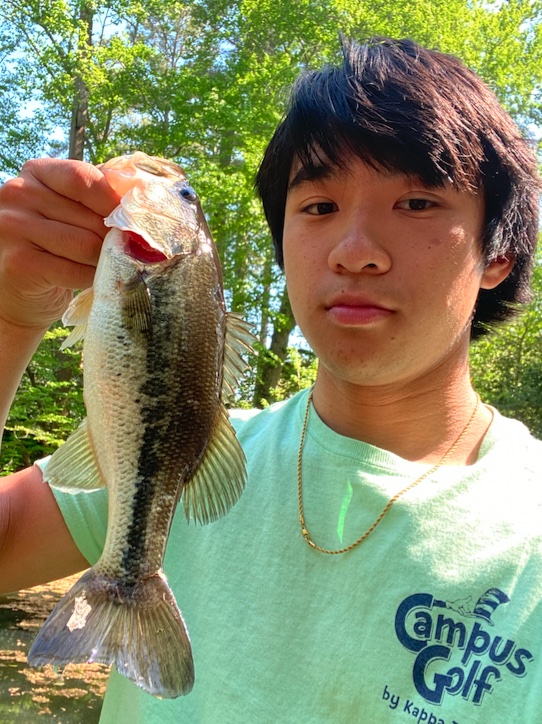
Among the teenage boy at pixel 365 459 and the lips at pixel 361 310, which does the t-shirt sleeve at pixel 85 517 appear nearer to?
the teenage boy at pixel 365 459

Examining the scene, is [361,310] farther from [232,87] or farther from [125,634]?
[232,87]

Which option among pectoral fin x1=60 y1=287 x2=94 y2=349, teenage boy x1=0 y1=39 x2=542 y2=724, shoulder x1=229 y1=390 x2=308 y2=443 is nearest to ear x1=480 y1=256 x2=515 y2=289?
teenage boy x1=0 y1=39 x2=542 y2=724

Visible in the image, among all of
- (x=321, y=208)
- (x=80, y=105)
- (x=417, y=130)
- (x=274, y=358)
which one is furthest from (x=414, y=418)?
(x=80, y=105)

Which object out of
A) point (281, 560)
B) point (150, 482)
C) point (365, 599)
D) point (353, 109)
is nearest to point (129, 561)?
point (150, 482)

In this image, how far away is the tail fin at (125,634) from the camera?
1.15 meters

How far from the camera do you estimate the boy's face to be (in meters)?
1.52

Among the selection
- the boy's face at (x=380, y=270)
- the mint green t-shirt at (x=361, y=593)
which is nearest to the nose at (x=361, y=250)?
the boy's face at (x=380, y=270)

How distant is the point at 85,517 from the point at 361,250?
3.27 feet

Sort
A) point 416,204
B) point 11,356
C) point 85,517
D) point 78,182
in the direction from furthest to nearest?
point 85,517 < point 416,204 < point 11,356 < point 78,182

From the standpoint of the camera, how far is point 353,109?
5.62 feet

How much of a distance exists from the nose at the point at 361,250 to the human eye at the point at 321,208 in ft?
0.36

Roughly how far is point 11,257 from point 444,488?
3.78 feet

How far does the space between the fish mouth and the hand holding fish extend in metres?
0.07

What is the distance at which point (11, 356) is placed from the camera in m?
1.48
